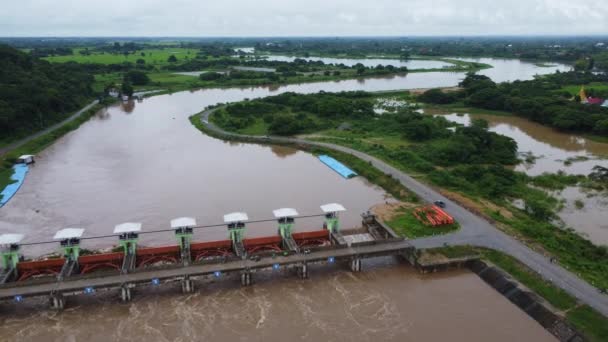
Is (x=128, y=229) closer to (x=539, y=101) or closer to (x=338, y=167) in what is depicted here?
(x=338, y=167)

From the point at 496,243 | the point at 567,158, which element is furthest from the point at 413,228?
Result: the point at 567,158

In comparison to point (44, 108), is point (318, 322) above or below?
below

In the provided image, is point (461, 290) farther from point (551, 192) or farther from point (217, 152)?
point (217, 152)

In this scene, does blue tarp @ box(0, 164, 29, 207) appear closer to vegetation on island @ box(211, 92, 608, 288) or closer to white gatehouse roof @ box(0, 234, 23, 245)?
white gatehouse roof @ box(0, 234, 23, 245)

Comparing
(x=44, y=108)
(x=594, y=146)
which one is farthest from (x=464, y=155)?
(x=44, y=108)

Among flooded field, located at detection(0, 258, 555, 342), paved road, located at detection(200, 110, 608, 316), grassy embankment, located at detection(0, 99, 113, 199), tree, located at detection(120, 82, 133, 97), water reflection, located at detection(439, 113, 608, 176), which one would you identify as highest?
tree, located at detection(120, 82, 133, 97)

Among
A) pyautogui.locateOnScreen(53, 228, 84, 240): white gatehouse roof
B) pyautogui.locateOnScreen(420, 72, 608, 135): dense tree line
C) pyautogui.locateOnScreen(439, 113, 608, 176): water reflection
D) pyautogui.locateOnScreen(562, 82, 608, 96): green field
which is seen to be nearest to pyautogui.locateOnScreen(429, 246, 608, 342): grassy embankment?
pyautogui.locateOnScreen(53, 228, 84, 240): white gatehouse roof
